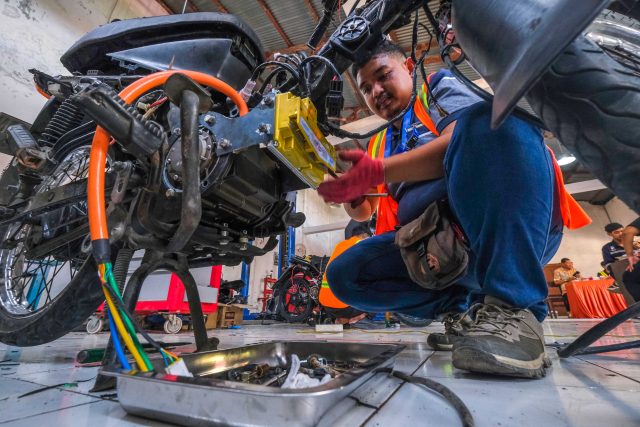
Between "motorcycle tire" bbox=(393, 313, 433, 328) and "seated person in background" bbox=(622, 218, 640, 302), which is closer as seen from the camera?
"motorcycle tire" bbox=(393, 313, 433, 328)

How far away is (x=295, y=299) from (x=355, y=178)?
14.1 ft

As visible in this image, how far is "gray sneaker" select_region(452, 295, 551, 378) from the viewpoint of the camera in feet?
1.99

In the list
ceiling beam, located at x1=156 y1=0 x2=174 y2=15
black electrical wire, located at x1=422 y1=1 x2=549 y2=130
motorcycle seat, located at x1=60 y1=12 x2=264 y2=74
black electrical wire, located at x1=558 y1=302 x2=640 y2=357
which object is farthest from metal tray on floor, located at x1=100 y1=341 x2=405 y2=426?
ceiling beam, located at x1=156 y1=0 x2=174 y2=15

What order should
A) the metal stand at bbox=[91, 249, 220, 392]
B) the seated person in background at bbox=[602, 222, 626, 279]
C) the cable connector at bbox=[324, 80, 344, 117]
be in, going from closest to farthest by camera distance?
1. the metal stand at bbox=[91, 249, 220, 392]
2. the cable connector at bbox=[324, 80, 344, 117]
3. the seated person in background at bbox=[602, 222, 626, 279]

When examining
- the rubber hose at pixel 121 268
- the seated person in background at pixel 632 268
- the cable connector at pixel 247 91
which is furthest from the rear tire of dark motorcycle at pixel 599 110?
the seated person in background at pixel 632 268

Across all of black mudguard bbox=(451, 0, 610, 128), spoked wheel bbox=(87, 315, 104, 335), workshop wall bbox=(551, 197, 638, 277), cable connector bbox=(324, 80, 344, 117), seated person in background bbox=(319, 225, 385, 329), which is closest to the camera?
black mudguard bbox=(451, 0, 610, 128)

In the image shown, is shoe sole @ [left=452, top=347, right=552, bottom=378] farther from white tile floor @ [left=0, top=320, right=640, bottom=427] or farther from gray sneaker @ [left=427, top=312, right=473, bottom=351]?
gray sneaker @ [left=427, top=312, right=473, bottom=351]

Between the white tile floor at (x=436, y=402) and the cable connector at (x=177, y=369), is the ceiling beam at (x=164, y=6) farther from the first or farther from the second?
the cable connector at (x=177, y=369)

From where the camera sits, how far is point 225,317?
3664 mm

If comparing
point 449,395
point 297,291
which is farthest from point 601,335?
point 297,291

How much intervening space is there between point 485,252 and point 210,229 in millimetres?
775

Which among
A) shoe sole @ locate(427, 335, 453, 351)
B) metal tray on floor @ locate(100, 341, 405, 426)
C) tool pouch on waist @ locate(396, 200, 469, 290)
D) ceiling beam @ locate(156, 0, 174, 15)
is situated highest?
ceiling beam @ locate(156, 0, 174, 15)

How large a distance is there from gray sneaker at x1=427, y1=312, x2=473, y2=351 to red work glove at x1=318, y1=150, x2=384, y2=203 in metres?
0.71

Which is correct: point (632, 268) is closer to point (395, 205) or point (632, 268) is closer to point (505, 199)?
point (395, 205)
